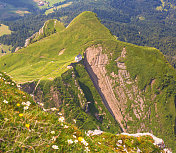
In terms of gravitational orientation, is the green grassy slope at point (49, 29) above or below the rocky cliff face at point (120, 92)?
above

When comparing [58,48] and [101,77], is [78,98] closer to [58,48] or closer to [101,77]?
[101,77]

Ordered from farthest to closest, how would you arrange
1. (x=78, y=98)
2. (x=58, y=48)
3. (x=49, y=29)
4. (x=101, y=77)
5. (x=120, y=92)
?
(x=49, y=29) → (x=58, y=48) → (x=101, y=77) → (x=120, y=92) → (x=78, y=98)

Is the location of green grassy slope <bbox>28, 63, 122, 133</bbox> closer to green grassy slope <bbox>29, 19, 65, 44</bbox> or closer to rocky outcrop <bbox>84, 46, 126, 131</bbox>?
rocky outcrop <bbox>84, 46, 126, 131</bbox>

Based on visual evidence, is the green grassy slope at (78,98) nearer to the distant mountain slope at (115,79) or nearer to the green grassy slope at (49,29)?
the distant mountain slope at (115,79)

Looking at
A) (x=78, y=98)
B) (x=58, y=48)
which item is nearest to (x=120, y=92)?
(x=78, y=98)

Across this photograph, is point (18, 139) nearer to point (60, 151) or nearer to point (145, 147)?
point (60, 151)

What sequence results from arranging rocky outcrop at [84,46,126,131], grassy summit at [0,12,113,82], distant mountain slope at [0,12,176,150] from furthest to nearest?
grassy summit at [0,12,113,82]
rocky outcrop at [84,46,126,131]
distant mountain slope at [0,12,176,150]

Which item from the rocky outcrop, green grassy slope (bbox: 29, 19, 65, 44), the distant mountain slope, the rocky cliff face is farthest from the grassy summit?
green grassy slope (bbox: 29, 19, 65, 44)

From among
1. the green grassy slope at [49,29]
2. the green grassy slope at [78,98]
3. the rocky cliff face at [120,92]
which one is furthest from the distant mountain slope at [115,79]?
the green grassy slope at [49,29]
